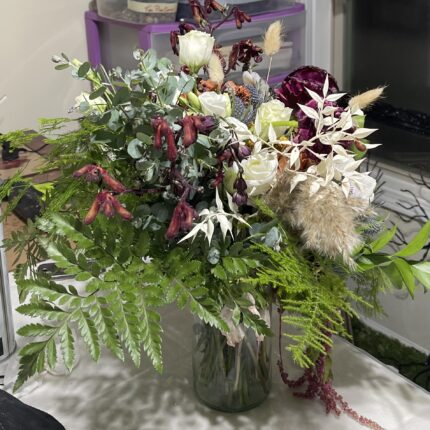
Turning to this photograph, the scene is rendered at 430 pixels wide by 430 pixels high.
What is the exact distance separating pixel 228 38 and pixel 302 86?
1052 mm

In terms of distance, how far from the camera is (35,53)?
1.91 metres

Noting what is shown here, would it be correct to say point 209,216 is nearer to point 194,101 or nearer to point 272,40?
point 194,101

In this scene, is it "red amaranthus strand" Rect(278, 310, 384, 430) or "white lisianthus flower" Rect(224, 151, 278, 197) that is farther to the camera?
"red amaranthus strand" Rect(278, 310, 384, 430)

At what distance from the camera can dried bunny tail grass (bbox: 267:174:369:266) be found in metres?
0.73

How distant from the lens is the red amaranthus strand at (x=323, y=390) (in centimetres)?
90

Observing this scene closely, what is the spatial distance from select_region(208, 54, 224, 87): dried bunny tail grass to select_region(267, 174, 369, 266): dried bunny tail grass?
0.15 m

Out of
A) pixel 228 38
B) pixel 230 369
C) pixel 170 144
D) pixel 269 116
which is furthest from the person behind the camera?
pixel 228 38

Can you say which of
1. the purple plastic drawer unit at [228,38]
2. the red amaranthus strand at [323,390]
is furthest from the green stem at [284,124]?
the purple plastic drawer unit at [228,38]

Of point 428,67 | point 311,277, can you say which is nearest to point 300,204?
point 311,277

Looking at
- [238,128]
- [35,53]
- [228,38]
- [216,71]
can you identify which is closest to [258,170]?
[238,128]

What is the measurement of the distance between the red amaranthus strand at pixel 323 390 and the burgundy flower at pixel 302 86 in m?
0.25

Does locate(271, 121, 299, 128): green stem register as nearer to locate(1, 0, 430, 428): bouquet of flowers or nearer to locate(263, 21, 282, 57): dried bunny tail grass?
locate(1, 0, 430, 428): bouquet of flowers

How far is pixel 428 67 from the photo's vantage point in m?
1.71

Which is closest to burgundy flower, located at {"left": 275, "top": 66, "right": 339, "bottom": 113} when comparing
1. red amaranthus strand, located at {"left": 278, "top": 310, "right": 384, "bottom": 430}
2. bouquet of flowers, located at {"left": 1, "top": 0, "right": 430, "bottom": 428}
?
bouquet of flowers, located at {"left": 1, "top": 0, "right": 430, "bottom": 428}
